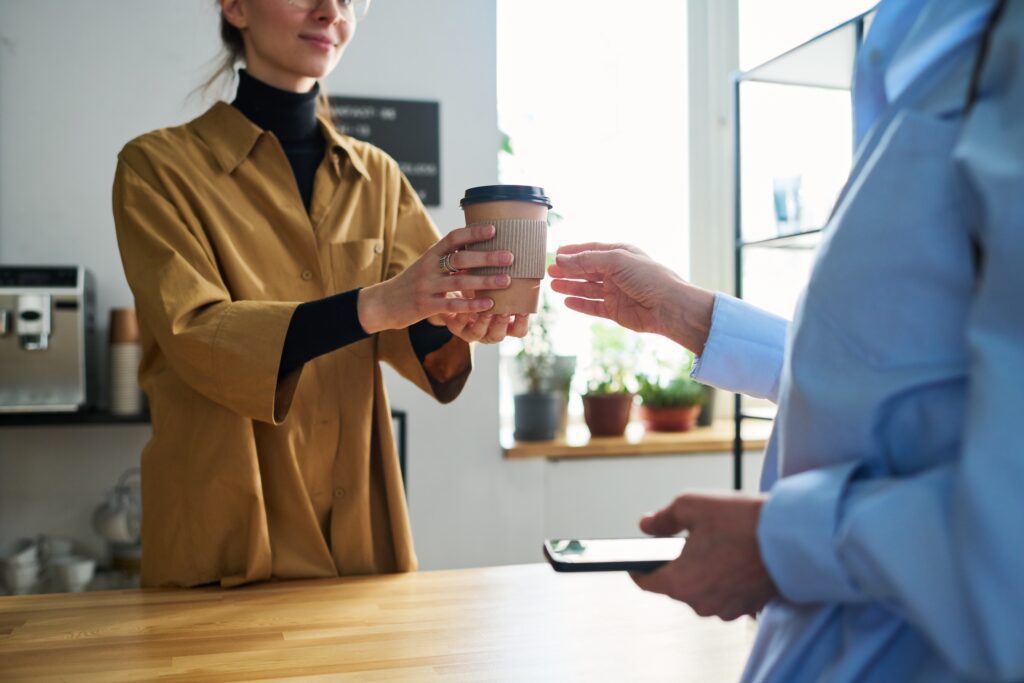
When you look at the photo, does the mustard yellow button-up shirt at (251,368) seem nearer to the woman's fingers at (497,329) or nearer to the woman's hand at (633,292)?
the woman's fingers at (497,329)

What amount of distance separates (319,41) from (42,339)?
1452mm

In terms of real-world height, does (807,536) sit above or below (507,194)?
below

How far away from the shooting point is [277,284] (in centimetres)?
144

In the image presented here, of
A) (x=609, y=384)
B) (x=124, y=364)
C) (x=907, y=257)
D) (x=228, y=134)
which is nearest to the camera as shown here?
(x=907, y=257)

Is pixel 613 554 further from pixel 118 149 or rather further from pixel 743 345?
pixel 118 149

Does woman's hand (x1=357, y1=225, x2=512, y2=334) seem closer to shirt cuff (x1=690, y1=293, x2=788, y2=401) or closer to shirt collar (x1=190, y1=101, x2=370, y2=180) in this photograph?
shirt cuff (x1=690, y1=293, x2=788, y2=401)

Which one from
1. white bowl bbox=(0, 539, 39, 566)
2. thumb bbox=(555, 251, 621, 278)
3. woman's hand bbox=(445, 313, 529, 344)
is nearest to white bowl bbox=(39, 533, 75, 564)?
white bowl bbox=(0, 539, 39, 566)

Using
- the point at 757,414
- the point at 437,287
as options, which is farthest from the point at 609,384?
the point at 437,287

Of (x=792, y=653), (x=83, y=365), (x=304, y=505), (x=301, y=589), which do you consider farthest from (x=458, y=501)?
(x=792, y=653)

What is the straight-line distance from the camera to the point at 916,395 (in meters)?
0.57

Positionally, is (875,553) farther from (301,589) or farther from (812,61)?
(812,61)

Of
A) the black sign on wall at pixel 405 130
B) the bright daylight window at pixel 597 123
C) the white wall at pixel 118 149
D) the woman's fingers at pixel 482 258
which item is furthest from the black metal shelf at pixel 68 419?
the woman's fingers at pixel 482 258

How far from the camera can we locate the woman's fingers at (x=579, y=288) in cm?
126

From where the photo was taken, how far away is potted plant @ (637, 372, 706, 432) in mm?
3346
